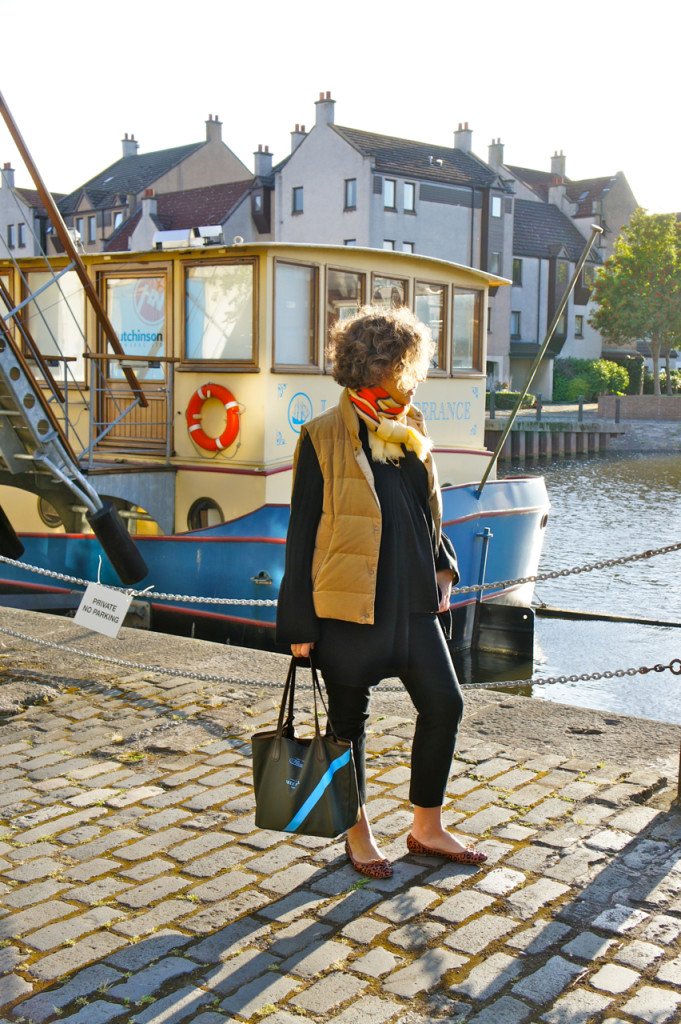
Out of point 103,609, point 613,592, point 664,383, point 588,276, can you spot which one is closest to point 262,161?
point 588,276

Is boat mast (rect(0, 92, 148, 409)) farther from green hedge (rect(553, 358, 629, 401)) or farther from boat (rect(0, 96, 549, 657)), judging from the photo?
green hedge (rect(553, 358, 629, 401))

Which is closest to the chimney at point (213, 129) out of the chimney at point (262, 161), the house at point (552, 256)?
the chimney at point (262, 161)

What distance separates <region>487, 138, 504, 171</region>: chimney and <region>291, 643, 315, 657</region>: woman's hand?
6061 cm

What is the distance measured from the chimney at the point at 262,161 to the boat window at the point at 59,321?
46.9 meters

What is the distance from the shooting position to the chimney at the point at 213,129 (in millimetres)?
60759

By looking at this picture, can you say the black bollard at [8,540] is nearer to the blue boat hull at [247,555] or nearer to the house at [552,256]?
the blue boat hull at [247,555]

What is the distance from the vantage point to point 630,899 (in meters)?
3.67

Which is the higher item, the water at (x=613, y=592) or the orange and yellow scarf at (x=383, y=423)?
the orange and yellow scarf at (x=383, y=423)

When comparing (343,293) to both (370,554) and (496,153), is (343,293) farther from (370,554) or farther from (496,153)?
(496,153)

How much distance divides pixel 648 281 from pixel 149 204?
2394cm

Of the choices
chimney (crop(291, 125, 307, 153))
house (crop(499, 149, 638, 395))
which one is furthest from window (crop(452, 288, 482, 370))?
house (crop(499, 149, 638, 395))

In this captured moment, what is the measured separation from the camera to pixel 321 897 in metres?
3.68

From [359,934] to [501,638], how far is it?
8263mm

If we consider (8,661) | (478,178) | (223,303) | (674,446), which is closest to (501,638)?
(223,303)
